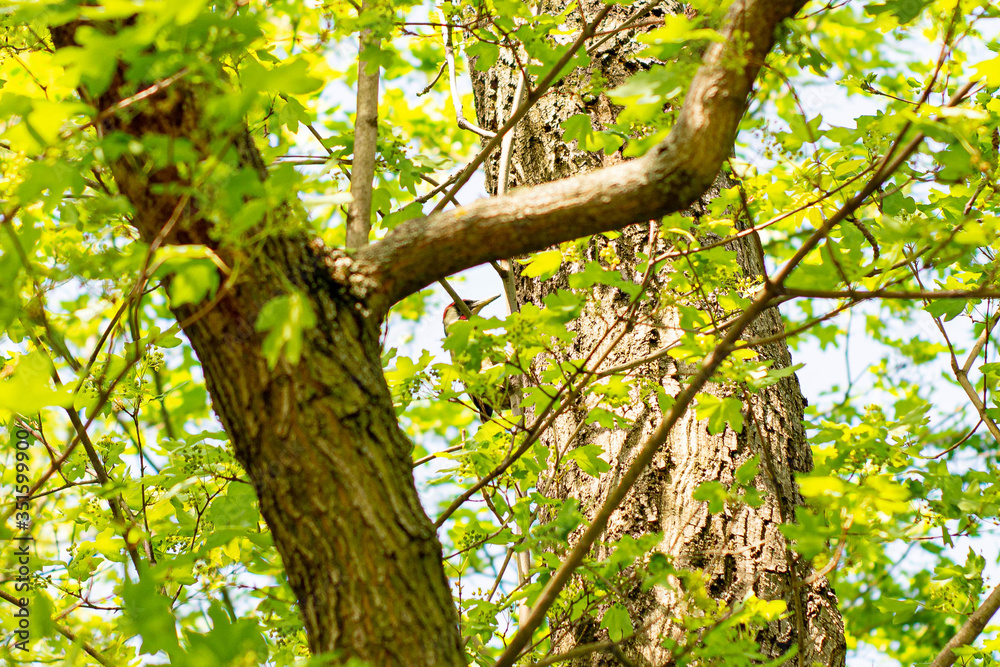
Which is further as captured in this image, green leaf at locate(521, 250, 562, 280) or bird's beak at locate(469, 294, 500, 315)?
bird's beak at locate(469, 294, 500, 315)

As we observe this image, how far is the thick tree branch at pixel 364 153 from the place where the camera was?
1.87 meters

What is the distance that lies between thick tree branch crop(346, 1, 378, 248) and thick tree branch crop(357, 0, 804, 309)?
0.88 ft

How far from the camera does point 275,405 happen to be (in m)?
1.43

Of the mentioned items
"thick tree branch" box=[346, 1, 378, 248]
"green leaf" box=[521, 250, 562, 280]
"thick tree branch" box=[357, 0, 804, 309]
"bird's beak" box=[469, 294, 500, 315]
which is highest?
"bird's beak" box=[469, 294, 500, 315]

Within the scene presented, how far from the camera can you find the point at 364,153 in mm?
1988

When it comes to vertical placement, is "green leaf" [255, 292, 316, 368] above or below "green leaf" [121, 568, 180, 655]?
above

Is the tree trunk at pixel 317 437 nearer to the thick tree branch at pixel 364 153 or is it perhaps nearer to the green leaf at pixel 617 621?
the thick tree branch at pixel 364 153

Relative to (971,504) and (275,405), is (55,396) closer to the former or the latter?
(275,405)

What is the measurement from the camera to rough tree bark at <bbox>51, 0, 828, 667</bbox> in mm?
1366

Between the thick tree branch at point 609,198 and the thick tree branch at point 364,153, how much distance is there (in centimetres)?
27

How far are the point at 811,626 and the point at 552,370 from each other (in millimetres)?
1158

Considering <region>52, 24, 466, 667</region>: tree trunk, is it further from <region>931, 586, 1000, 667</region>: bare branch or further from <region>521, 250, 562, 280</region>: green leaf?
<region>931, 586, 1000, 667</region>: bare branch

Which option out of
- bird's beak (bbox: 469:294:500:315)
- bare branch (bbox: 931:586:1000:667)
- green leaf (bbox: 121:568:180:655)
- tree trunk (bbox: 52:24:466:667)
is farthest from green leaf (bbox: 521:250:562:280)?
bare branch (bbox: 931:586:1000:667)

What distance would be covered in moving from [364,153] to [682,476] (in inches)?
58.3
